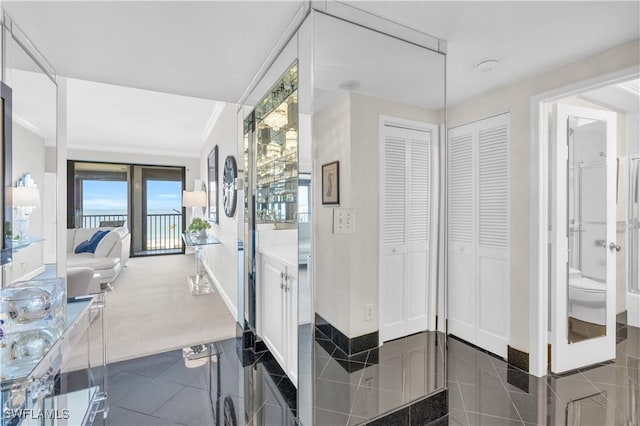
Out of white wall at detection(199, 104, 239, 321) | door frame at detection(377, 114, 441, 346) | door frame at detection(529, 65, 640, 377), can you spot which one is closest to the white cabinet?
door frame at detection(377, 114, 441, 346)


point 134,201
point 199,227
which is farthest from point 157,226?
point 199,227

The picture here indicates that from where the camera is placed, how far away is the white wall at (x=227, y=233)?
11.0ft

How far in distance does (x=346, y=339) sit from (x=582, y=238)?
221 cm

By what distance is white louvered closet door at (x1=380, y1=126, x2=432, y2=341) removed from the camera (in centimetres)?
174

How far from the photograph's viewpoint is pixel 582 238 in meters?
2.49

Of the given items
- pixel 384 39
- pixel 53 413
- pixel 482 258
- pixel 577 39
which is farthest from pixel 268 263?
pixel 577 39

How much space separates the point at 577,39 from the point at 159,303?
4.63 m

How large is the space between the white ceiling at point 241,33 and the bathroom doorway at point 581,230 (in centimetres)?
54

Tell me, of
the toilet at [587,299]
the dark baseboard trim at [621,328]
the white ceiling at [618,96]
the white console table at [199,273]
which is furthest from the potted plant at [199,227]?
the dark baseboard trim at [621,328]

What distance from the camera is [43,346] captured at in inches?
53.6

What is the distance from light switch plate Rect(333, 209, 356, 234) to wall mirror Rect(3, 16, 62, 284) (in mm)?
1564

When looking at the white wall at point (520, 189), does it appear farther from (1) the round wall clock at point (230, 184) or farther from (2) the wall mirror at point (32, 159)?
(2) the wall mirror at point (32, 159)

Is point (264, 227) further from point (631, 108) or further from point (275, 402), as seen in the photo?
point (631, 108)

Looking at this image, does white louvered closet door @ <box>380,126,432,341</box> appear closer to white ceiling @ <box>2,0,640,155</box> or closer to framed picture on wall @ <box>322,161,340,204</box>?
framed picture on wall @ <box>322,161,340,204</box>
